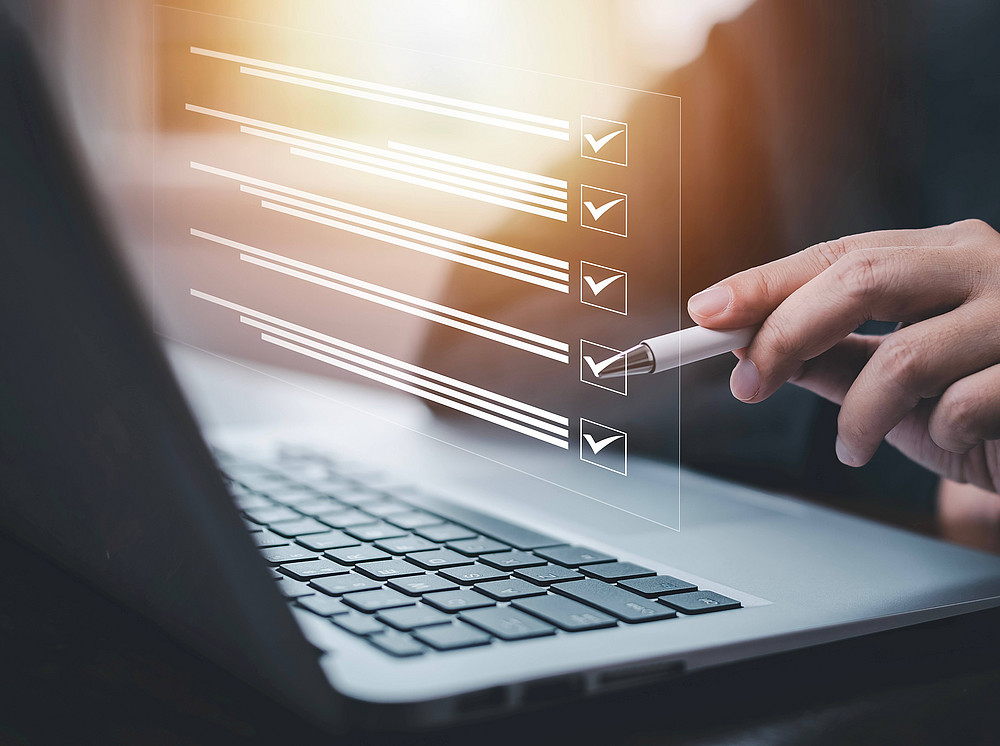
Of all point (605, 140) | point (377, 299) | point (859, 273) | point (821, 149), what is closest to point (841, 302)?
point (859, 273)

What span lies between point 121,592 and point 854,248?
0.33 meters

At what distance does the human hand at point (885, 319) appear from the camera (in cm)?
36

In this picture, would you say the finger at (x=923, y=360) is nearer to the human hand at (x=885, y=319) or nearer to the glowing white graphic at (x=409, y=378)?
the human hand at (x=885, y=319)

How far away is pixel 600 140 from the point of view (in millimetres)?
334

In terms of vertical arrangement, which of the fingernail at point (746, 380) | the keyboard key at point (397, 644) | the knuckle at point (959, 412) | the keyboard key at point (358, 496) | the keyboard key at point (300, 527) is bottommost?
the keyboard key at point (397, 644)

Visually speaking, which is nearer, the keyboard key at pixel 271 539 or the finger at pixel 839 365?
the keyboard key at pixel 271 539

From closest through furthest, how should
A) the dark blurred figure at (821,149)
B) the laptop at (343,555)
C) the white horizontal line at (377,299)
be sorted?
the laptop at (343,555)
the white horizontal line at (377,299)
the dark blurred figure at (821,149)

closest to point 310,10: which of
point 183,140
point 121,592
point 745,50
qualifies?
point 183,140

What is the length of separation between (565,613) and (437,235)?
0.73 ft

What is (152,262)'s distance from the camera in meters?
0.45

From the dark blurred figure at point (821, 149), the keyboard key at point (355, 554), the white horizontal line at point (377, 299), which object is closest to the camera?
the keyboard key at point (355, 554)

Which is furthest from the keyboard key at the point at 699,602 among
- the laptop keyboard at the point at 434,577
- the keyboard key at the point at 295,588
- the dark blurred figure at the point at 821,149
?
the dark blurred figure at the point at 821,149

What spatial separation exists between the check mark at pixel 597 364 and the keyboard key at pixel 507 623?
0.35 feet

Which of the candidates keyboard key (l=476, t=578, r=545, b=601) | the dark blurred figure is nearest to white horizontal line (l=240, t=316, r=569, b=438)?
keyboard key (l=476, t=578, r=545, b=601)
